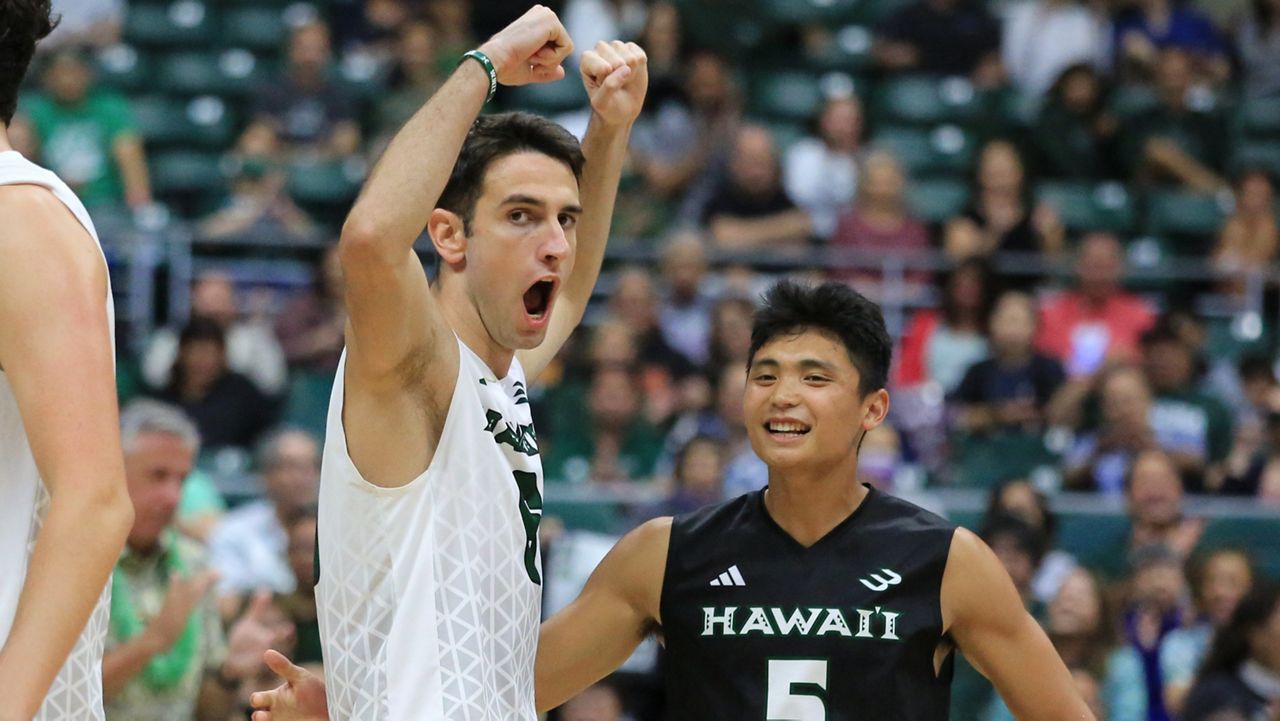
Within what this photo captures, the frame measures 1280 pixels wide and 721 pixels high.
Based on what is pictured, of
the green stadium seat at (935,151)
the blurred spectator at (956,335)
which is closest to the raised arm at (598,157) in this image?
the blurred spectator at (956,335)

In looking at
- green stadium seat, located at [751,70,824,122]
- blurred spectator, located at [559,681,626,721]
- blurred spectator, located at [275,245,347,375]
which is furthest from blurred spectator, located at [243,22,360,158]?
blurred spectator, located at [559,681,626,721]

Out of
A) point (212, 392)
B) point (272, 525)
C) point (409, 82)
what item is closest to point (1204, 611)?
point (272, 525)

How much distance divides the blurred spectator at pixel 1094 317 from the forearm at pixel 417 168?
7.79 metres

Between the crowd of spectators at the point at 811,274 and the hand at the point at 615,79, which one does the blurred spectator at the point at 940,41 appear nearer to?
the crowd of spectators at the point at 811,274

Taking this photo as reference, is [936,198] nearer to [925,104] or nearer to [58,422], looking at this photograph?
[925,104]

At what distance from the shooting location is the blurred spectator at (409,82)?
39.0ft

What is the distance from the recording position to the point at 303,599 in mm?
7012

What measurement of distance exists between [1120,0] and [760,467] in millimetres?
6698

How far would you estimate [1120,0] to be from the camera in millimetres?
13719

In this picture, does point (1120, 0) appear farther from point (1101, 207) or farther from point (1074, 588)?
point (1074, 588)

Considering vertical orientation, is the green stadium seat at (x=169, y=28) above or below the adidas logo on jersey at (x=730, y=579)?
above

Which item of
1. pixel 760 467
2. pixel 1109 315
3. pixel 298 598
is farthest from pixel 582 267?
pixel 1109 315

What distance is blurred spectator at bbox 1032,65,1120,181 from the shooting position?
1255 cm

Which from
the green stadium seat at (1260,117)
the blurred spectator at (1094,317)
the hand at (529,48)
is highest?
the green stadium seat at (1260,117)
